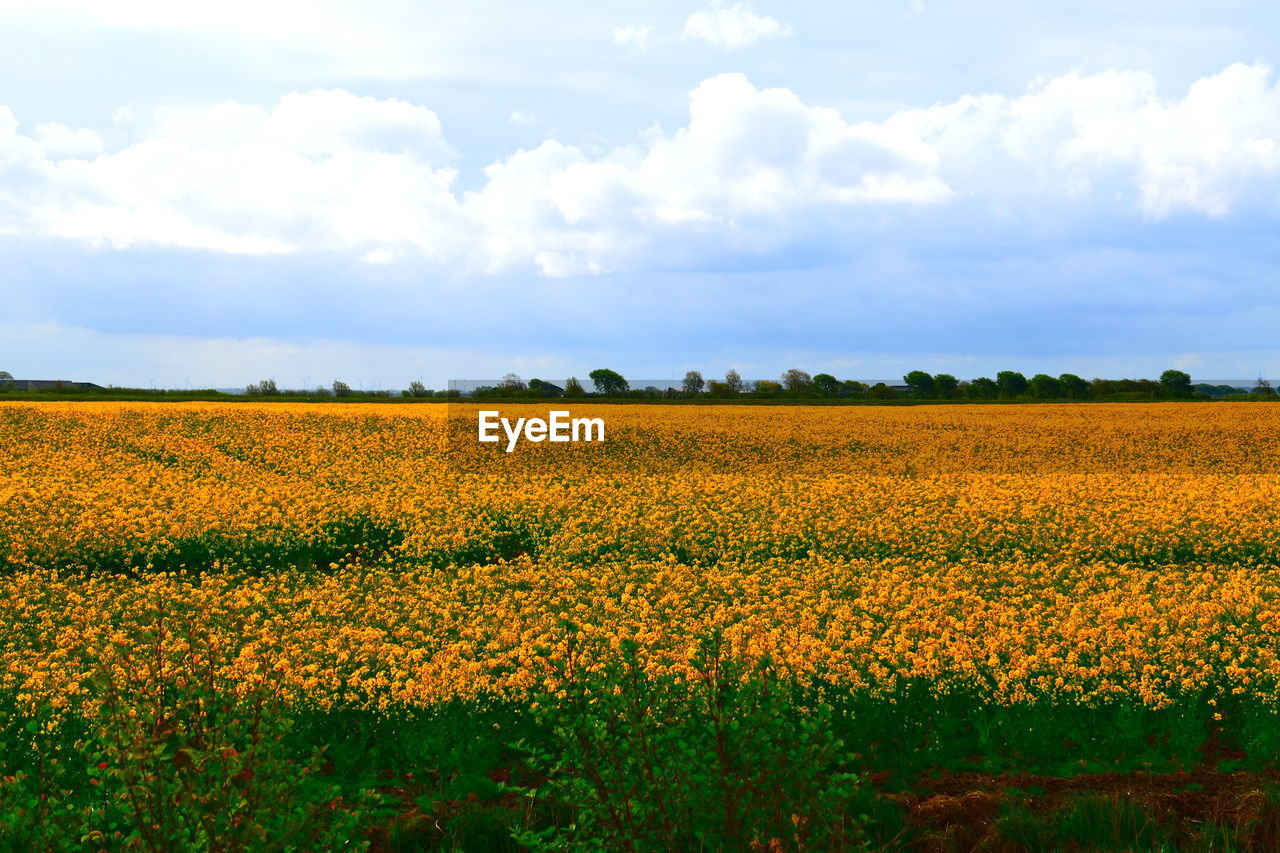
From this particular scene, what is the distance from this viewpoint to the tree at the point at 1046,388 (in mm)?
70688

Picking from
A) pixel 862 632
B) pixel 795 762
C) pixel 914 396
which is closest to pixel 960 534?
pixel 862 632

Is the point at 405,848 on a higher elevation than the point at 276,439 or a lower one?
lower

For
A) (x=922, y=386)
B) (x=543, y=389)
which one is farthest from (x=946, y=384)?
(x=543, y=389)

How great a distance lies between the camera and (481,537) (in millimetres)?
16906

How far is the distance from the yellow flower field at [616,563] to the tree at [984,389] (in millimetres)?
40869

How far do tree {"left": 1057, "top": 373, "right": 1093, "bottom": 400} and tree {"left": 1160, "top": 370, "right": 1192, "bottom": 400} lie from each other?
582 cm

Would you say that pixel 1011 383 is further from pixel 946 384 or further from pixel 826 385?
pixel 826 385

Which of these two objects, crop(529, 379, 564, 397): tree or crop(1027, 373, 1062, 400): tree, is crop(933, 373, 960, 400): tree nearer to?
crop(1027, 373, 1062, 400): tree

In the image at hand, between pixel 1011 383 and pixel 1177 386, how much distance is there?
12982 millimetres

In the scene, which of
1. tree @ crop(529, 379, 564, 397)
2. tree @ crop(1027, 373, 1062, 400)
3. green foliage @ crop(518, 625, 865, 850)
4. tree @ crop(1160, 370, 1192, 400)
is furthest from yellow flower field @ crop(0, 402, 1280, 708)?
tree @ crop(1160, 370, 1192, 400)

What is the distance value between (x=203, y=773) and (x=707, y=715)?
2.51 m

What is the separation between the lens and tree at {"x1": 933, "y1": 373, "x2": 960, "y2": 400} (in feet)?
233

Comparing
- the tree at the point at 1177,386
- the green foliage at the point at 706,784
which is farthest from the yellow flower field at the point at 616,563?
the tree at the point at 1177,386

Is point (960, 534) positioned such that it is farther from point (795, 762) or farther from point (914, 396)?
point (914, 396)
